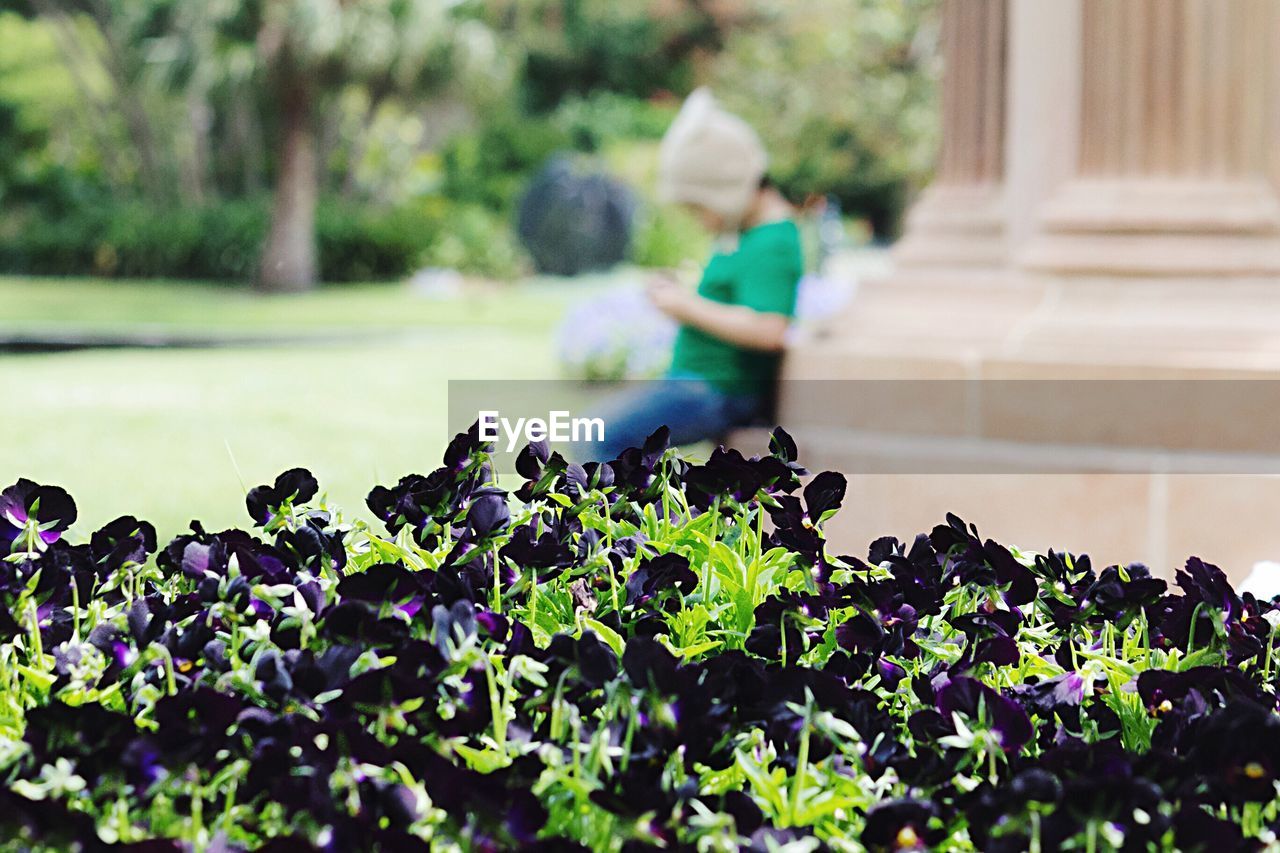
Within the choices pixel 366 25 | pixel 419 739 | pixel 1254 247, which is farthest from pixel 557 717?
pixel 366 25

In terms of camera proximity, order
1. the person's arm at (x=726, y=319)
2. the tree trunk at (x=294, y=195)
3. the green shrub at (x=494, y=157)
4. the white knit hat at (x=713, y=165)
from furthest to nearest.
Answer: the green shrub at (x=494, y=157) → the tree trunk at (x=294, y=195) → the white knit hat at (x=713, y=165) → the person's arm at (x=726, y=319)

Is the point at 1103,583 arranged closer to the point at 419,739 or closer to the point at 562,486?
the point at 562,486

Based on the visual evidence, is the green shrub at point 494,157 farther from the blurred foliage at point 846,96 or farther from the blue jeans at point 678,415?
the blue jeans at point 678,415

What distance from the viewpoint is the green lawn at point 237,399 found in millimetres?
6895

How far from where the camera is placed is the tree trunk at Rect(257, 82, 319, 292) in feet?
78.1

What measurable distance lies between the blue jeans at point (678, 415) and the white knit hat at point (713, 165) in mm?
608

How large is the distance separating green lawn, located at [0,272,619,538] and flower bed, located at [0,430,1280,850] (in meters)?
0.45

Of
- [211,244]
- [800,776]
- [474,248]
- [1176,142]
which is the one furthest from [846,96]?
[800,776]

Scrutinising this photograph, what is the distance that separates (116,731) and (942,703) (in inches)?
27.1

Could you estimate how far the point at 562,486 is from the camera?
77.7 inches

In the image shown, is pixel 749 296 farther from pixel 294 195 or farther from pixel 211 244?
A: pixel 211 244

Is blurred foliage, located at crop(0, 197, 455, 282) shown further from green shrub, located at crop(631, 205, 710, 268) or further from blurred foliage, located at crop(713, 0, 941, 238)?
blurred foliage, located at crop(713, 0, 941, 238)

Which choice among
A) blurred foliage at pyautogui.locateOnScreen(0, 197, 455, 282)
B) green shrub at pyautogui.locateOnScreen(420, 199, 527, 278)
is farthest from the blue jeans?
blurred foliage at pyautogui.locateOnScreen(0, 197, 455, 282)

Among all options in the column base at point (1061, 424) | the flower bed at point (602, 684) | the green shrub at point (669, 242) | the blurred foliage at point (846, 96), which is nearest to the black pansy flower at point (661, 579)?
the flower bed at point (602, 684)
